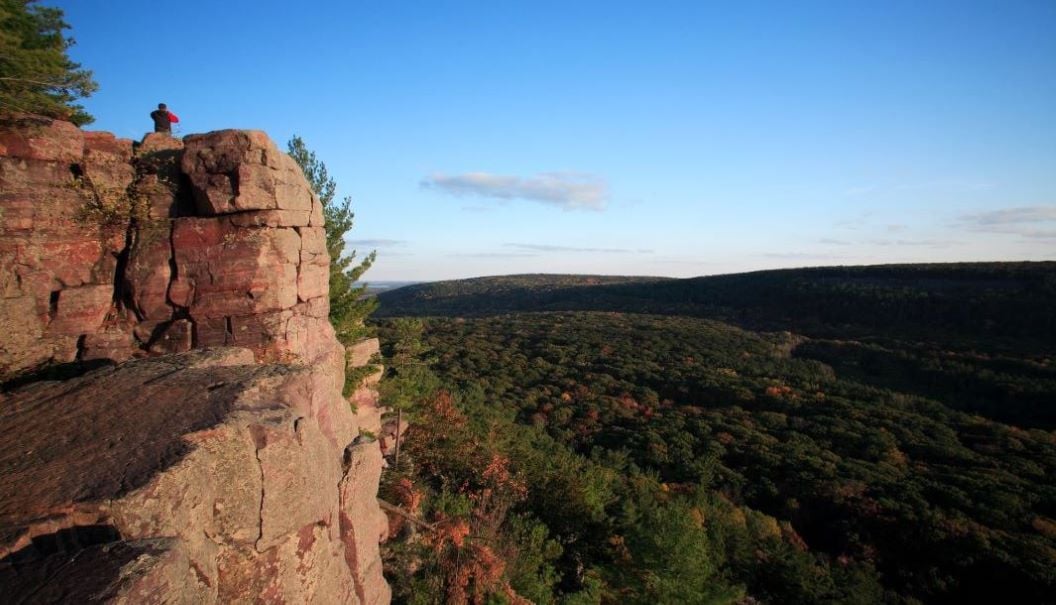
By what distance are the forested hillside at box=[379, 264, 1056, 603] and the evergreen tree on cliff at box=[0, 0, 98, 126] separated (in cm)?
1290

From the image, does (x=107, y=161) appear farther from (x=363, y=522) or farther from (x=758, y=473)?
(x=758, y=473)

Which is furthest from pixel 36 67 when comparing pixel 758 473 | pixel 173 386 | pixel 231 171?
pixel 758 473

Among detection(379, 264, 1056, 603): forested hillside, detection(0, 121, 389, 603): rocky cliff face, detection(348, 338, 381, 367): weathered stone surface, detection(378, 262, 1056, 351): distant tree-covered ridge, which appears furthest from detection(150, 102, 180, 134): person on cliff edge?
detection(378, 262, 1056, 351): distant tree-covered ridge

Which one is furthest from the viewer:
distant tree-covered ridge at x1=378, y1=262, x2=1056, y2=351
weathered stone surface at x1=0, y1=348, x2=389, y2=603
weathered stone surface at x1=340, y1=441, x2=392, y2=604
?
distant tree-covered ridge at x1=378, y1=262, x2=1056, y2=351

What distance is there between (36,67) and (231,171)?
172 inches

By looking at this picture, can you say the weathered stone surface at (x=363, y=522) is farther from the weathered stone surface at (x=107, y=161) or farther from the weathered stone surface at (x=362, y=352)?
the weathered stone surface at (x=362, y=352)

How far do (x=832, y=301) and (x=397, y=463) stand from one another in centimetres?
7413

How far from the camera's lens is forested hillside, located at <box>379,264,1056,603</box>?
17.7 metres

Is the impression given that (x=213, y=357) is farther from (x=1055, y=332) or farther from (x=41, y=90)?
(x=1055, y=332)

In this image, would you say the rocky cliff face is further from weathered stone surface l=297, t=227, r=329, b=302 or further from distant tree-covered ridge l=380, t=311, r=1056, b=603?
distant tree-covered ridge l=380, t=311, r=1056, b=603

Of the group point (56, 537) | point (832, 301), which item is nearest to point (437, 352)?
point (56, 537)

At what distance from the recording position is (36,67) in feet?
32.7

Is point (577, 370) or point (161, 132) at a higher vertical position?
point (161, 132)

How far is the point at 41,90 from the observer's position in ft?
34.6
